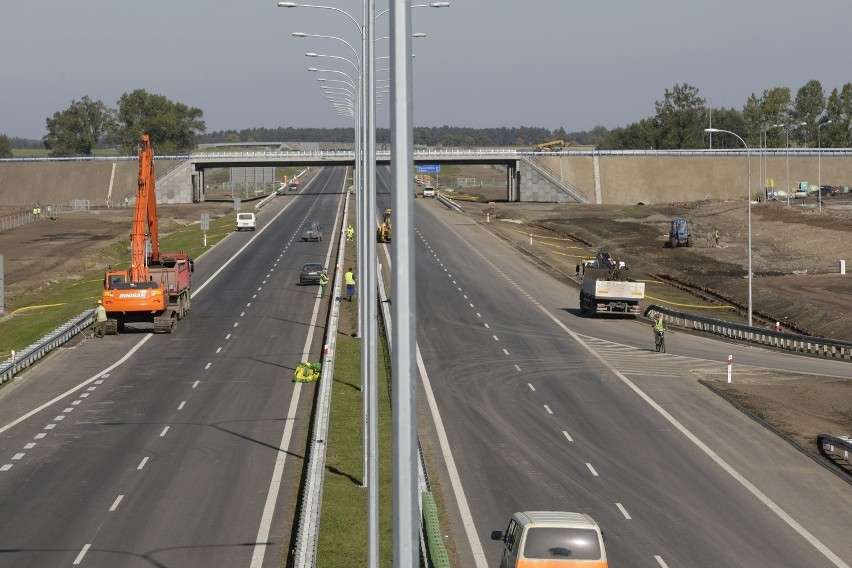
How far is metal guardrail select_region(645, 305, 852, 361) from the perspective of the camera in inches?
2191

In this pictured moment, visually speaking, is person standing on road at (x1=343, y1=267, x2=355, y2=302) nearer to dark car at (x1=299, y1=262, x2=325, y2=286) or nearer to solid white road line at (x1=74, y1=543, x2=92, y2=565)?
dark car at (x1=299, y1=262, x2=325, y2=286)

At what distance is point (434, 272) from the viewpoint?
8756 cm

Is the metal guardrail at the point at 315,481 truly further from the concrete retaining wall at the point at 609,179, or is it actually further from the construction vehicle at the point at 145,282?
the concrete retaining wall at the point at 609,179

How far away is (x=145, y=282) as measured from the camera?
191 ft

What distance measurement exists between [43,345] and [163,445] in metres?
20.0

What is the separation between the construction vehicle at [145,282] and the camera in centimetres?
5844

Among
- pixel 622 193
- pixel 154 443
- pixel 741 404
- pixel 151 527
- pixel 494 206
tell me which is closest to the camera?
pixel 151 527

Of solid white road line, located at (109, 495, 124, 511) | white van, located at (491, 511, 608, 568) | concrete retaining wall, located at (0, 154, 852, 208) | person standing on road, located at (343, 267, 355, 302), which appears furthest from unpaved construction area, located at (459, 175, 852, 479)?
person standing on road, located at (343, 267, 355, 302)

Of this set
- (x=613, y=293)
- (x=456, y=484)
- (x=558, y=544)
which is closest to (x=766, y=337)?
(x=613, y=293)

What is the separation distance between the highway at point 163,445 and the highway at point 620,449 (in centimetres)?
479

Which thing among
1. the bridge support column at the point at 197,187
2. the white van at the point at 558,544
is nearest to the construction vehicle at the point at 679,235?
the bridge support column at the point at 197,187

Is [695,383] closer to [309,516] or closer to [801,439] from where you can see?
[801,439]

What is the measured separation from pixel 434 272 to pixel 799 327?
28600 mm

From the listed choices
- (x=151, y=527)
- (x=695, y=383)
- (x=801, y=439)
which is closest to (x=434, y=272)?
(x=695, y=383)
